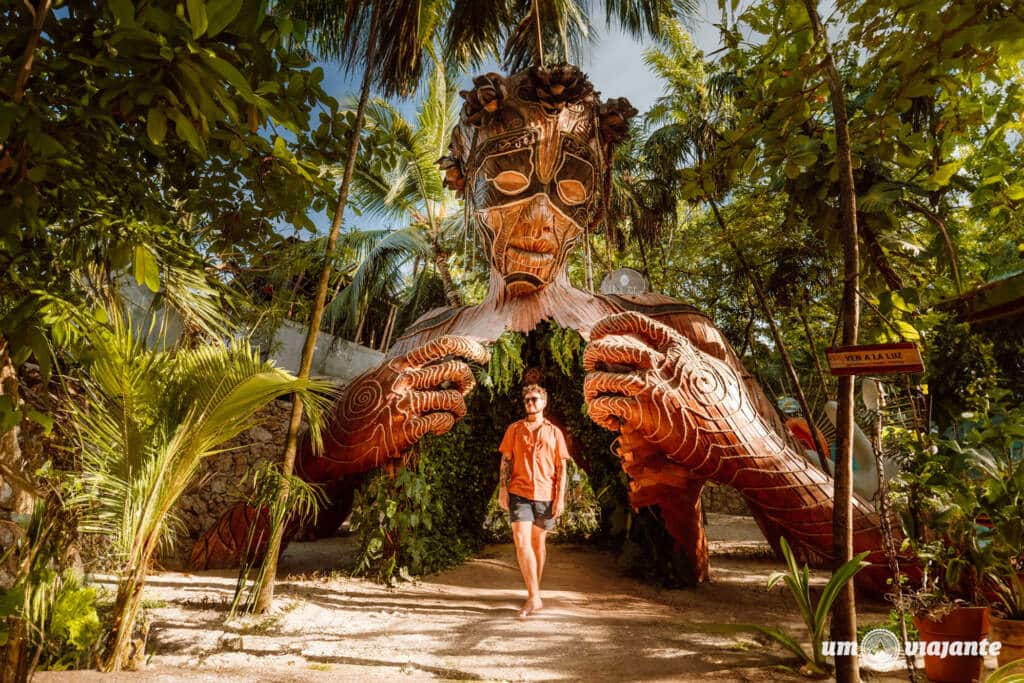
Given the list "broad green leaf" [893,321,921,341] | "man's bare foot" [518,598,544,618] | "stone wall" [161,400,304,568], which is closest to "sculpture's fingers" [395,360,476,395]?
"man's bare foot" [518,598,544,618]

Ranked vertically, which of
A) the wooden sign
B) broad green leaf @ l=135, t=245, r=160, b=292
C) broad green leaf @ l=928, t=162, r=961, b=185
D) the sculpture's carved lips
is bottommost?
broad green leaf @ l=135, t=245, r=160, b=292

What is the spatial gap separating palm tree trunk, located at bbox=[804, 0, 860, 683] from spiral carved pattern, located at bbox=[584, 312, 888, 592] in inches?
51.5

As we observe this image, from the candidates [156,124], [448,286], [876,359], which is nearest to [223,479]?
[448,286]

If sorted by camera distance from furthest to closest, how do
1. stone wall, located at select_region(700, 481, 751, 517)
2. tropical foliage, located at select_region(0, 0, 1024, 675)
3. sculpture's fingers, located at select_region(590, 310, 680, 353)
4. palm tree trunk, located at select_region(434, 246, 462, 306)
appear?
stone wall, located at select_region(700, 481, 751, 517) < palm tree trunk, located at select_region(434, 246, 462, 306) < sculpture's fingers, located at select_region(590, 310, 680, 353) < tropical foliage, located at select_region(0, 0, 1024, 675)

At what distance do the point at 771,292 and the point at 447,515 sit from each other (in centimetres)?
533

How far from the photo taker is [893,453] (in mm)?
3678

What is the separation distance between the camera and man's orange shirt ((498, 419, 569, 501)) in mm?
3887

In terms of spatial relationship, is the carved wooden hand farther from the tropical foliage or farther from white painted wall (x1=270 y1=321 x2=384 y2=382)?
white painted wall (x1=270 y1=321 x2=384 y2=382)

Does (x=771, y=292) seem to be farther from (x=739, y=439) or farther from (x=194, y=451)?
(x=194, y=451)

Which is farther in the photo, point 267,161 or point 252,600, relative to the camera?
point 252,600

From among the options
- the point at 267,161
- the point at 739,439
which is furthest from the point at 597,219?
the point at 267,161

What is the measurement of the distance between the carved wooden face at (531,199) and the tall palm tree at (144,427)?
7.37 feet

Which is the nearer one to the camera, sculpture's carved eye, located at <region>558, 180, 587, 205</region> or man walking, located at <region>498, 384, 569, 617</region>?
man walking, located at <region>498, 384, 569, 617</region>

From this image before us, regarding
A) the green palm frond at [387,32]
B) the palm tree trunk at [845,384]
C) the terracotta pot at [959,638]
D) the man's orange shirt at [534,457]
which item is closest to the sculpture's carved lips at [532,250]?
the man's orange shirt at [534,457]
